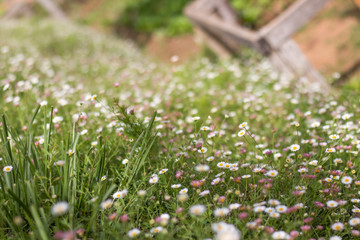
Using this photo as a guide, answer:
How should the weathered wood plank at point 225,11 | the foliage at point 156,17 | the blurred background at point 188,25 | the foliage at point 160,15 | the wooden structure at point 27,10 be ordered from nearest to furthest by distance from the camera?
the blurred background at point 188,25 → the weathered wood plank at point 225,11 → the foliage at point 160,15 → the foliage at point 156,17 → the wooden structure at point 27,10

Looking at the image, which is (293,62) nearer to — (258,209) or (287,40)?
(287,40)

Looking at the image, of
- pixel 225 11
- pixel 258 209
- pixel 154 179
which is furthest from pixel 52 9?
pixel 258 209

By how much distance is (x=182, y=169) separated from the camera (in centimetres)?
216

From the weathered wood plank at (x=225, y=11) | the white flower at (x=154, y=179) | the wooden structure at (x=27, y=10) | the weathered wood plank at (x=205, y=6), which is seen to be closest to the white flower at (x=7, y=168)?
the white flower at (x=154, y=179)

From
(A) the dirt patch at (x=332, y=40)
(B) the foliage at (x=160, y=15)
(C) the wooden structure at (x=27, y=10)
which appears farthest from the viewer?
(C) the wooden structure at (x=27, y=10)

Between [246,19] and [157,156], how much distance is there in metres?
6.14

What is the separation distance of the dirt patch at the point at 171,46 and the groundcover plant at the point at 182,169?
209 inches

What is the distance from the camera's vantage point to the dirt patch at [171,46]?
9.54m

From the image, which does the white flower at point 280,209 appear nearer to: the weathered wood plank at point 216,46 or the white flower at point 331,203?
the white flower at point 331,203

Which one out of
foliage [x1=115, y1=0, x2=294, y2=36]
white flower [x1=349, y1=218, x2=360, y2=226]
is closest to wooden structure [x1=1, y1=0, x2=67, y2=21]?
foliage [x1=115, y1=0, x2=294, y2=36]

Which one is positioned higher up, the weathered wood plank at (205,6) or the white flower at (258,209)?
the white flower at (258,209)

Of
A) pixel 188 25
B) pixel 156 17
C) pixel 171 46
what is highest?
pixel 156 17

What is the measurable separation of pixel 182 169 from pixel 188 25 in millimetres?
8673

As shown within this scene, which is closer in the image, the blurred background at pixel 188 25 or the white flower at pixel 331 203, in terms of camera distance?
the white flower at pixel 331 203
